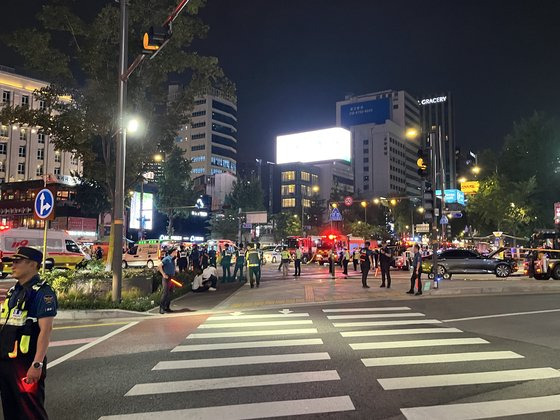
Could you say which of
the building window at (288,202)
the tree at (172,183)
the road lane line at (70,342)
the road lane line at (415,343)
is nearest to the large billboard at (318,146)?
the tree at (172,183)

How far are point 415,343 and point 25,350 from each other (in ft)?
23.3

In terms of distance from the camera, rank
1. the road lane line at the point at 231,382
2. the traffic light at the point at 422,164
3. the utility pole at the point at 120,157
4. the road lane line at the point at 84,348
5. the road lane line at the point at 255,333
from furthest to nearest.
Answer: the traffic light at the point at 422,164, the utility pole at the point at 120,157, the road lane line at the point at 255,333, the road lane line at the point at 84,348, the road lane line at the point at 231,382

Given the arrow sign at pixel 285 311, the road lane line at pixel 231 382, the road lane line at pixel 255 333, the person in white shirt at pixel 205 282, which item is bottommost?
the arrow sign at pixel 285 311

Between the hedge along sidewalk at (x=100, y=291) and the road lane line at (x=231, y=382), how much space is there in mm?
6938

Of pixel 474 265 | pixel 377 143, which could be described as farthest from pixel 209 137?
pixel 474 265

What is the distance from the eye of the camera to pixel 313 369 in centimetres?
703

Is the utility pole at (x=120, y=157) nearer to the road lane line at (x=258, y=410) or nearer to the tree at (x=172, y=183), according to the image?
the road lane line at (x=258, y=410)

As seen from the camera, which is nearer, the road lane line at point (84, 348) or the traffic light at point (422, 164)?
the road lane line at point (84, 348)

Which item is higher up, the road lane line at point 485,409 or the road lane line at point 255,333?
the road lane line at point 485,409

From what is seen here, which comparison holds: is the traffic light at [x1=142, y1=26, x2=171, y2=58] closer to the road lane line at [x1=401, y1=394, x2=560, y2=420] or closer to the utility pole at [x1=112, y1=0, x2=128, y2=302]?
the utility pole at [x1=112, y1=0, x2=128, y2=302]

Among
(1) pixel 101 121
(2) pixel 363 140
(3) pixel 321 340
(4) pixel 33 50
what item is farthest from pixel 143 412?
(2) pixel 363 140

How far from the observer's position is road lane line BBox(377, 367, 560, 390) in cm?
627

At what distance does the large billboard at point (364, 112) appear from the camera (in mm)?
122875

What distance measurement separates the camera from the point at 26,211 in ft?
196
